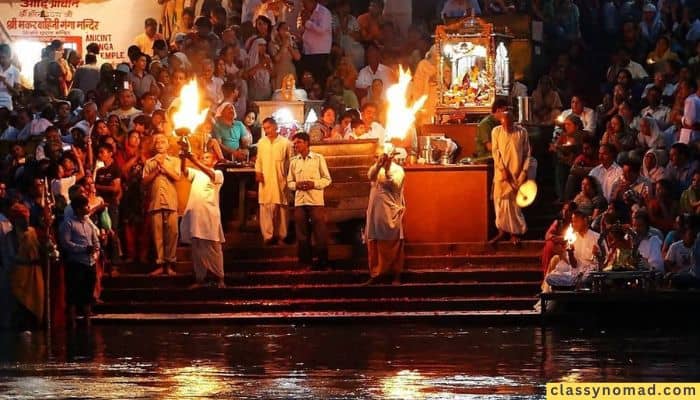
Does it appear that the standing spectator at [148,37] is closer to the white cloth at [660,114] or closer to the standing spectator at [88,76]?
the standing spectator at [88,76]

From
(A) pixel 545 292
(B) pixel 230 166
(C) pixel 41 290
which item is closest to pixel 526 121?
(B) pixel 230 166

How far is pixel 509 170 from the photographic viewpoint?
83.7 feet

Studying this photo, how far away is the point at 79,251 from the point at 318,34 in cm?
831

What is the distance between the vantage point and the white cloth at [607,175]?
25.4 metres

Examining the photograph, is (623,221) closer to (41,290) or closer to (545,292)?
(545,292)

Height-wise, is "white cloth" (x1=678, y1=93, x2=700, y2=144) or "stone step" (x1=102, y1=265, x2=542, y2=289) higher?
"white cloth" (x1=678, y1=93, x2=700, y2=144)

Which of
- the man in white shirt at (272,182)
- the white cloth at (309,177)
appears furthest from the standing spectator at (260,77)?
the white cloth at (309,177)

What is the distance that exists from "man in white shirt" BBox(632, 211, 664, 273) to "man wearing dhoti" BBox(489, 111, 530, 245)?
2447 mm

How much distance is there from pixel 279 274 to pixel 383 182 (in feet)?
5.94

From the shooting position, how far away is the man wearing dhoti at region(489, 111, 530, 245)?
2527cm

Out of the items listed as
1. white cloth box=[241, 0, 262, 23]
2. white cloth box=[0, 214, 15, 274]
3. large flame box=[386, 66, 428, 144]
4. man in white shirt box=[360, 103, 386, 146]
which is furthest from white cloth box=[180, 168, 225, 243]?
white cloth box=[241, 0, 262, 23]

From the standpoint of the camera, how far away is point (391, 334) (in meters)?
22.0

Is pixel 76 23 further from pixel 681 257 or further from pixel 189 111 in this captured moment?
pixel 681 257

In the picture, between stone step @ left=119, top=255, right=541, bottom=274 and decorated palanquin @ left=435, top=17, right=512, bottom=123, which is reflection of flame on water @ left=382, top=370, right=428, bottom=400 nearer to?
stone step @ left=119, top=255, right=541, bottom=274
